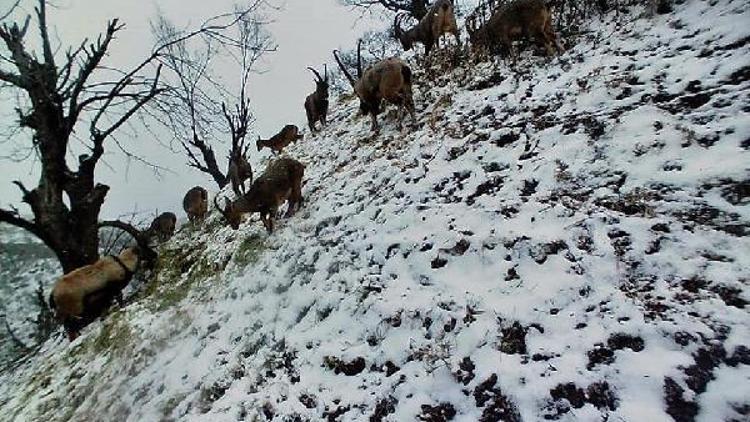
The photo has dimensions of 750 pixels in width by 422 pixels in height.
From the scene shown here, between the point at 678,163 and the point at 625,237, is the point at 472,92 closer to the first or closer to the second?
the point at 678,163

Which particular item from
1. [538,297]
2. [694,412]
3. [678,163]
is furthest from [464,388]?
[678,163]

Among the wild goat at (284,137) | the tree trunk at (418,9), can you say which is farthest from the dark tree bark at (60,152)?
the tree trunk at (418,9)

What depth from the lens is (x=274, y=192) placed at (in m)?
7.98

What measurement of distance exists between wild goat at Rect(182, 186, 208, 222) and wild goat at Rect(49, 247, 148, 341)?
393 centimetres

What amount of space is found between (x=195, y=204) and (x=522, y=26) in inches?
360

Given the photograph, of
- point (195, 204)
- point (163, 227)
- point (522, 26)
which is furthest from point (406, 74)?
point (163, 227)

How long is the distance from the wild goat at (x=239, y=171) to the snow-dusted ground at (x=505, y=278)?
4177 millimetres

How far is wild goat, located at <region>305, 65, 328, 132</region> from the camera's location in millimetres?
12883

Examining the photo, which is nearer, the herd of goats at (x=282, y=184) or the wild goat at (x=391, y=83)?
the herd of goats at (x=282, y=184)

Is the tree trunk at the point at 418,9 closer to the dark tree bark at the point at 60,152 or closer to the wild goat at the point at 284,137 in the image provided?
the wild goat at the point at 284,137

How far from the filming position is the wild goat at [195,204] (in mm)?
13334

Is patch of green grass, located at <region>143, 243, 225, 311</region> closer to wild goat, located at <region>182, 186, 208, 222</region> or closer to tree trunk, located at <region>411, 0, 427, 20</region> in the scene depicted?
wild goat, located at <region>182, 186, 208, 222</region>

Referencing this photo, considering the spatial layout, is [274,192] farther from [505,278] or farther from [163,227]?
[163,227]

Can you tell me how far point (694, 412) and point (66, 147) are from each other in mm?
10427
